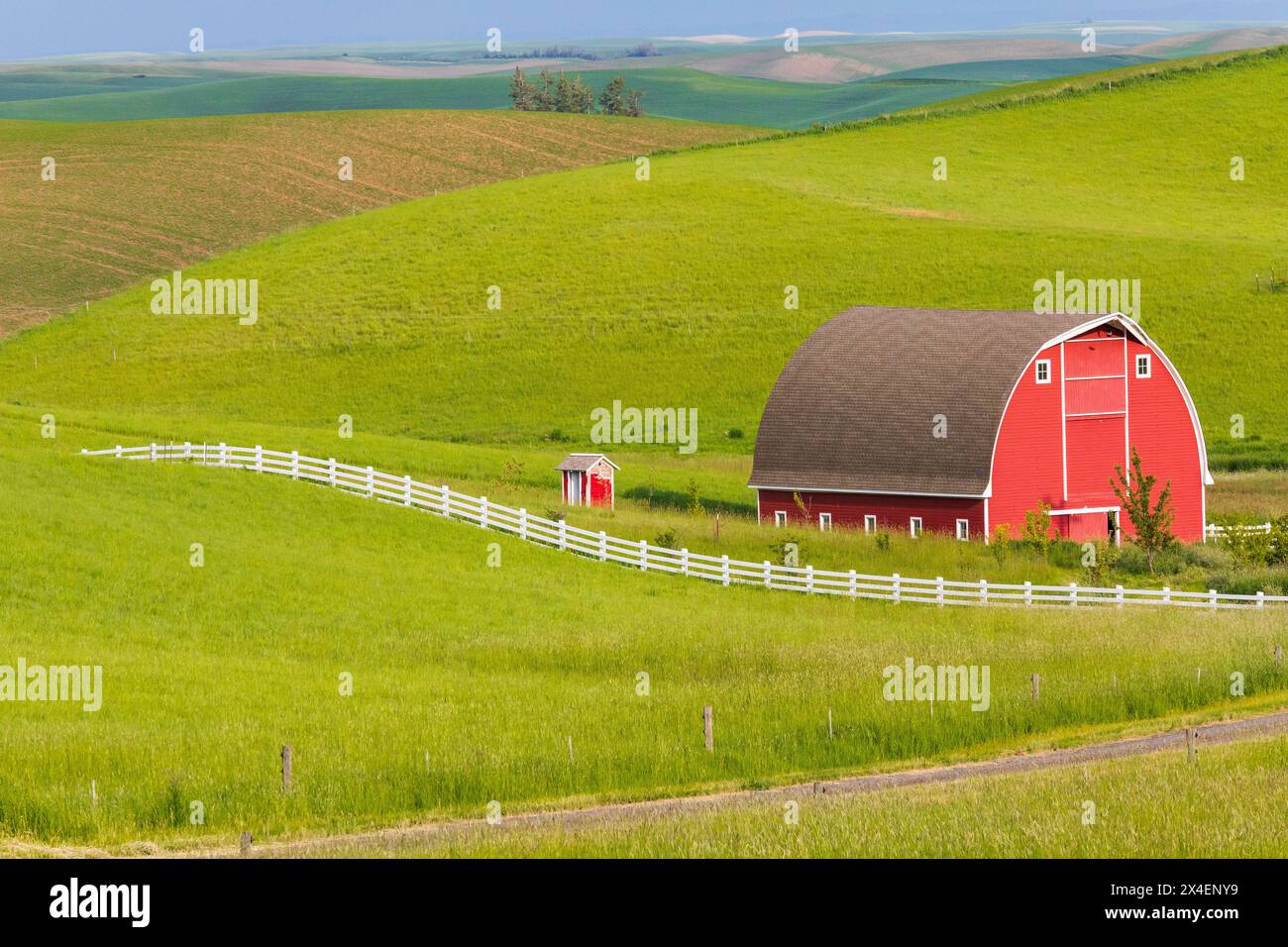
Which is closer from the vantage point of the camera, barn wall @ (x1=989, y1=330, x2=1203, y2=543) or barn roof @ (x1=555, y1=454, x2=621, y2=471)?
barn wall @ (x1=989, y1=330, x2=1203, y2=543)

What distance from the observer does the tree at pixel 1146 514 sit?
155ft

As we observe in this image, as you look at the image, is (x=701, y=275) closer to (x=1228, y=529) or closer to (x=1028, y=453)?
(x=1028, y=453)

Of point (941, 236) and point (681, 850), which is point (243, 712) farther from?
point (941, 236)

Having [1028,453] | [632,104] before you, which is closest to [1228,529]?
[1028,453]

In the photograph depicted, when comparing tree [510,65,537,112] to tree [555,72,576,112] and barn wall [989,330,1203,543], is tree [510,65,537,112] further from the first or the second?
barn wall [989,330,1203,543]

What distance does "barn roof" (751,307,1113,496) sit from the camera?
50031 millimetres

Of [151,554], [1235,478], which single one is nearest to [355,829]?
[151,554]

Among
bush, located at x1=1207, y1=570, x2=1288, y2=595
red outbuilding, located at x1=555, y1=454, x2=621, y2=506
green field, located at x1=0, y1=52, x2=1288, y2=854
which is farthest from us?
red outbuilding, located at x1=555, y1=454, x2=621, y2=506

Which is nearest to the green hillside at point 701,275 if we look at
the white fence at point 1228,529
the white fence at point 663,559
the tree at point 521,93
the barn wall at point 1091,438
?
the barn wall at point 1091,438

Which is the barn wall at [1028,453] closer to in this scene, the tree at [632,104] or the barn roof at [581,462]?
the barn roof at [581,462]

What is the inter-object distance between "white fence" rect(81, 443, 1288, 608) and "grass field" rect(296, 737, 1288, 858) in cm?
1823

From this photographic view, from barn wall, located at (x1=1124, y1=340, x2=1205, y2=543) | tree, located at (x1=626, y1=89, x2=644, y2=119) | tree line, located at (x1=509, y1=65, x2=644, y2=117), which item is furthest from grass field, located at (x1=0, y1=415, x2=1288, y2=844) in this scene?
tree, located at (x1=626, y1=89, x2=644, y2=119)

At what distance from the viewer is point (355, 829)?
21469 mm

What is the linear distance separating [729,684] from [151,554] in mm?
15051
